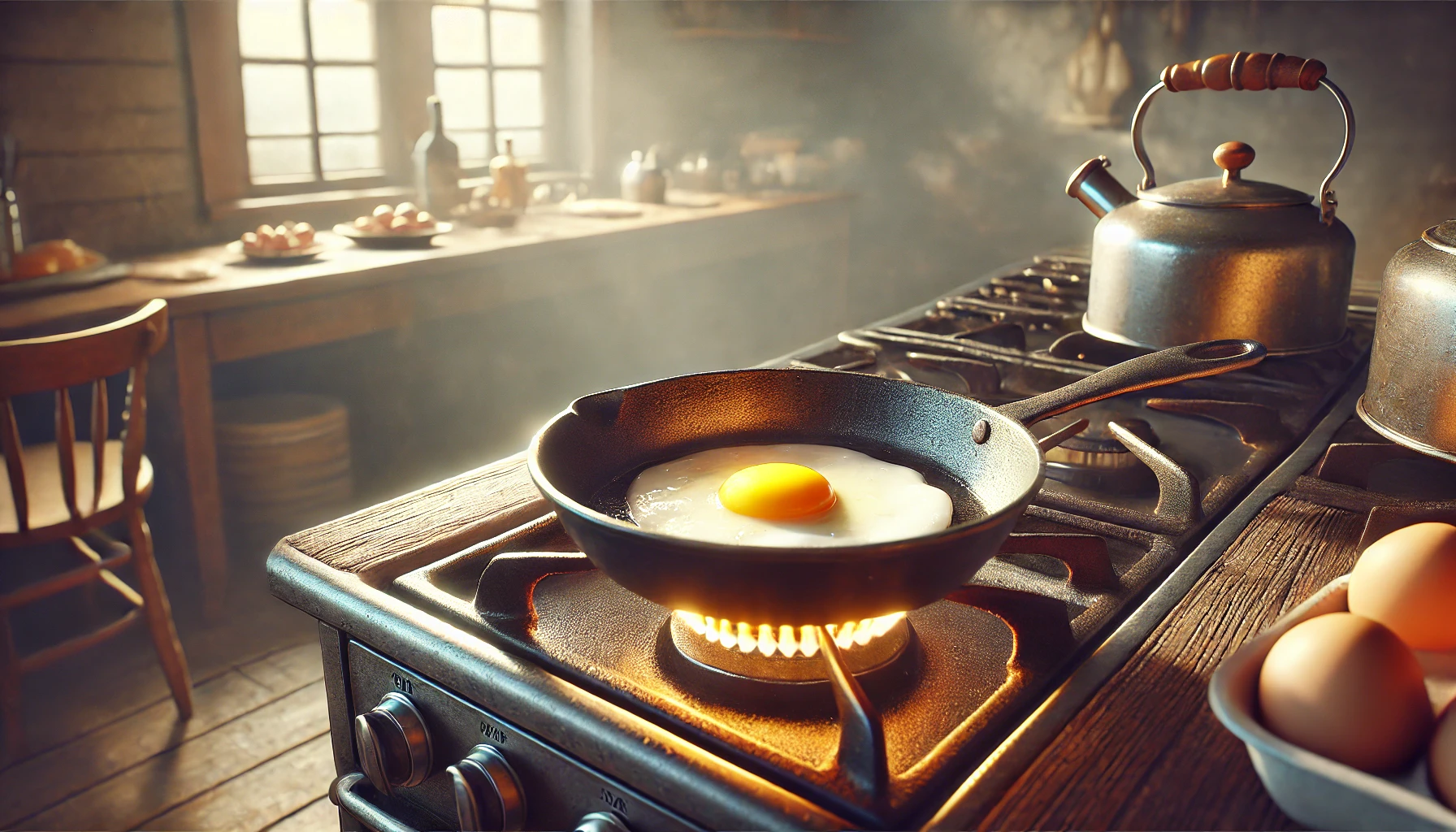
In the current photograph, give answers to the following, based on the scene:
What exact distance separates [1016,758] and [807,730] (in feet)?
0.41

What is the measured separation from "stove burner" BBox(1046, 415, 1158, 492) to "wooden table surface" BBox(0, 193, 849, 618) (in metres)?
2.17

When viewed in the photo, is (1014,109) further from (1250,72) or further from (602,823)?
(602,823)

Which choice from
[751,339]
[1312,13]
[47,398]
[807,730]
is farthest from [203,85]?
[1312,13]

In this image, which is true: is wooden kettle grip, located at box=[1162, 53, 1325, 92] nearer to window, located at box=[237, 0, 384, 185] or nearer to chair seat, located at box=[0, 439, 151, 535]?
chair seat, located at box=[0, 439, 151, 535]

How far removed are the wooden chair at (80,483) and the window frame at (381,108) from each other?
130cm

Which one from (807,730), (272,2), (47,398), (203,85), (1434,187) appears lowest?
(47,398)

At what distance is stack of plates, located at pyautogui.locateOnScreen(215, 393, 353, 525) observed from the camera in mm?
2752

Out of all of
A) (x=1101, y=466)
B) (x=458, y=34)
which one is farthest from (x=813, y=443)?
(x=458, y=34)

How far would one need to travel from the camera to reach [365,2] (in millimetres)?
3676

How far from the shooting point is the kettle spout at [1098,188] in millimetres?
1453

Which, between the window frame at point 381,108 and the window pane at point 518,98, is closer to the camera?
the window frame at point 381,108

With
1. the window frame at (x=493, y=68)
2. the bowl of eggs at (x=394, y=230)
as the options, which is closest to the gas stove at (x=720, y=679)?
the bowl of eggs at (x=394, y=230)

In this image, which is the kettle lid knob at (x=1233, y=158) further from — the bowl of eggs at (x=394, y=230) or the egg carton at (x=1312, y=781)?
the bowl of eggs at (x=394, y=230)

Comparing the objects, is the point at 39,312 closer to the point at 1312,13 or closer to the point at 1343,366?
the point at 1343,366
